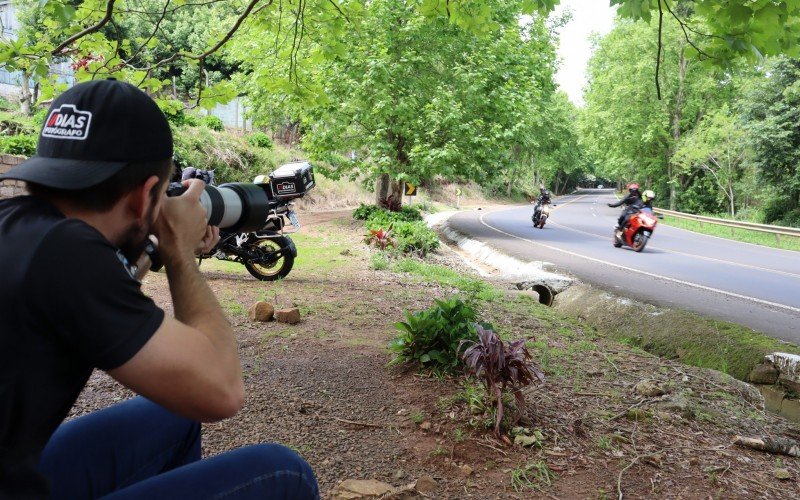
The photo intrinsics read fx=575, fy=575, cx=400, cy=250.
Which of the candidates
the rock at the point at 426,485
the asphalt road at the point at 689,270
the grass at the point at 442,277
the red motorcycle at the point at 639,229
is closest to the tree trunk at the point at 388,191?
the asphalt road at the point at 689,270

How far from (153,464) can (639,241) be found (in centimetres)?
1358

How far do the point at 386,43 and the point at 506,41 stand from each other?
Answer: 349cm

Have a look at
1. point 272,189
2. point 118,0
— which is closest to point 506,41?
point 118,0

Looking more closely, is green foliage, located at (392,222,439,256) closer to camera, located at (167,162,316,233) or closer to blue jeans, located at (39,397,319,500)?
camera, located at (167,162,316,233)

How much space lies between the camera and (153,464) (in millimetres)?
1707

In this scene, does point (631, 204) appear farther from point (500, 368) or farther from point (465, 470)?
point (465, 470)

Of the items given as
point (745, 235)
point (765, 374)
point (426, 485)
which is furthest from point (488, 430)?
point (745, 235)

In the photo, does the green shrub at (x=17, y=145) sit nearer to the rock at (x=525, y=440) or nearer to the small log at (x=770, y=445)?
the rock at (x=525, y=440)

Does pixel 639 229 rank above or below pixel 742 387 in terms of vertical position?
above

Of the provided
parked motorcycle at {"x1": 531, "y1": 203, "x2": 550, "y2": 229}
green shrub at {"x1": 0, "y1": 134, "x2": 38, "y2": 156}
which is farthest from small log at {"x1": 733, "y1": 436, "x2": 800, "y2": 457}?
parked motorcycle at {"x1": 531, "y1": 203, "x2": 550, "y2": 229}

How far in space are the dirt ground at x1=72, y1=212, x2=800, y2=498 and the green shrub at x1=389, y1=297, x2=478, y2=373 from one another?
13cm

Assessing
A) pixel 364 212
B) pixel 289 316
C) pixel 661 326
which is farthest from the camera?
pixel 364 212

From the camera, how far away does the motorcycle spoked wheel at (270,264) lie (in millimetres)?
7426

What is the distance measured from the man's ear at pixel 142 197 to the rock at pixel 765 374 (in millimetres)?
4902
